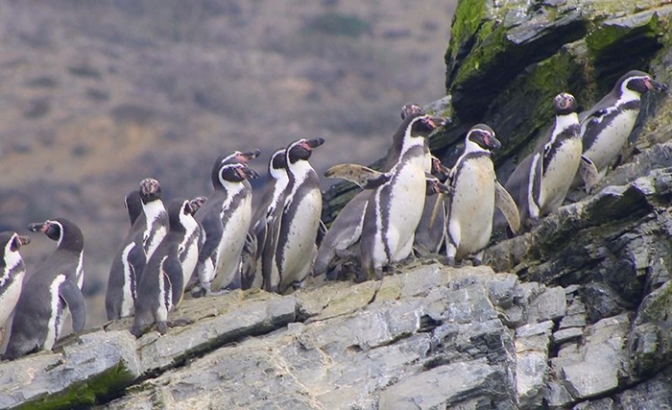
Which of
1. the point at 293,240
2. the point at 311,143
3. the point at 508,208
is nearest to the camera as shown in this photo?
the point at 293,240

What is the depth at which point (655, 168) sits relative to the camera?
1595cm

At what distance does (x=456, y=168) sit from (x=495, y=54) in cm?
219

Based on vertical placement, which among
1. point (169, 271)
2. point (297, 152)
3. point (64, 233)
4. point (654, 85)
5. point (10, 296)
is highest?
point (654, 85)

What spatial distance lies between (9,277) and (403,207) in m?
3.76

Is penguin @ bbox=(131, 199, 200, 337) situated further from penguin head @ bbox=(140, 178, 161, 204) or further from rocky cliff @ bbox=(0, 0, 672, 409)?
penguin head @ bbox=(140, 178, 161, 204)

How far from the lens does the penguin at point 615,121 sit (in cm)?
1756

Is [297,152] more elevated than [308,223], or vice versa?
[297,152]

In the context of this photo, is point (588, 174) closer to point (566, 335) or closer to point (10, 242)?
point (566, 335)

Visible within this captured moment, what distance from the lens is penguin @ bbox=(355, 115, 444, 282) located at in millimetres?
16000

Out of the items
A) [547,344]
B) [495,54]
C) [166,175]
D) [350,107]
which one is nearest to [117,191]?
[166,175]

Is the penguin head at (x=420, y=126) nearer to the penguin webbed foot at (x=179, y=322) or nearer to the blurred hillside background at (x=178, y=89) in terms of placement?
the penguin webbed foot at (x=179, y=322)

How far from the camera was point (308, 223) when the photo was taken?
17047 mm

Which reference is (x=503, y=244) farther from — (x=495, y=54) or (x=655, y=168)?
(x=495, y=54)

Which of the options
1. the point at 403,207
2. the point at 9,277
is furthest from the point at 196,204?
the point at 403,207
